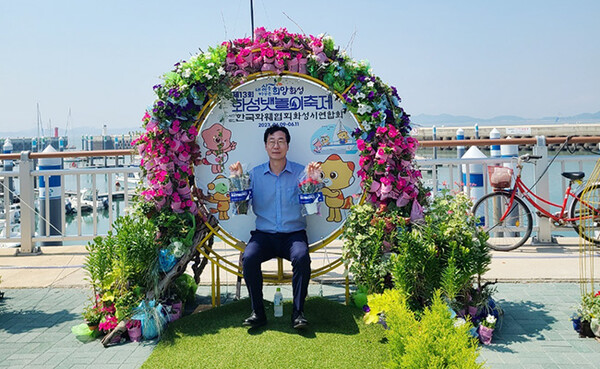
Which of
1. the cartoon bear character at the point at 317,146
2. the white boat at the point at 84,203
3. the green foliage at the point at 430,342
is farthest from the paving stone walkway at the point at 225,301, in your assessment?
the white boat at the point at 84,203

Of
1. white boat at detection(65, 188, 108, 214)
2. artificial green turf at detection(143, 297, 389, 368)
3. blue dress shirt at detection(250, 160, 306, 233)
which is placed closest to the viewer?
artificial green turf at detection(143, 297, 389, 368)

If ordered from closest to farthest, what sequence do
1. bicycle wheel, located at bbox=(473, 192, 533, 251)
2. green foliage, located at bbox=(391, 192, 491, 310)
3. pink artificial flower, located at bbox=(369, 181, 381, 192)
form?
green foliage, located at bbox=(391, 192, 491, 310) → pink artificial flower, located at bbox=(369, 181, 381, 192) → bicycle wheel, located at bbox=(473, 192, 533, 251)

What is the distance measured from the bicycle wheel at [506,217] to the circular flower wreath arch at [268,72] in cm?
233

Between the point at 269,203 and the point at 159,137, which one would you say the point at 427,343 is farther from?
the point at 159,137

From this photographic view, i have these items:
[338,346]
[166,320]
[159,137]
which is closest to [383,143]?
[338,346]

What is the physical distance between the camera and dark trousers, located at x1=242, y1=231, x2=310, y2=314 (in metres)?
3.62

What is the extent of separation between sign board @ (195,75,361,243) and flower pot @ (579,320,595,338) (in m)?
1.90

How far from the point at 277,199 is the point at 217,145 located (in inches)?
29.5

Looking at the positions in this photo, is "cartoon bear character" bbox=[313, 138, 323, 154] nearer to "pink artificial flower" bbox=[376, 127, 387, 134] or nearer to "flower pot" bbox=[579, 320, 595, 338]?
"pink artificial flower" bbox=[376, 127, 387, 134]

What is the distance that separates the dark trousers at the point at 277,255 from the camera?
3.62 meters

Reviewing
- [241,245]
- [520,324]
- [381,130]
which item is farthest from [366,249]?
[520,324]

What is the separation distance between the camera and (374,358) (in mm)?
3109

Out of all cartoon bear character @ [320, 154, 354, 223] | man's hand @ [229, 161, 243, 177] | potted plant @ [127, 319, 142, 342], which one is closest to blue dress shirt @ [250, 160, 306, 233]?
man's hand @ [229, 161, 243, 177]

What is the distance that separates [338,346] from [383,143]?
→ 62.5 inches
